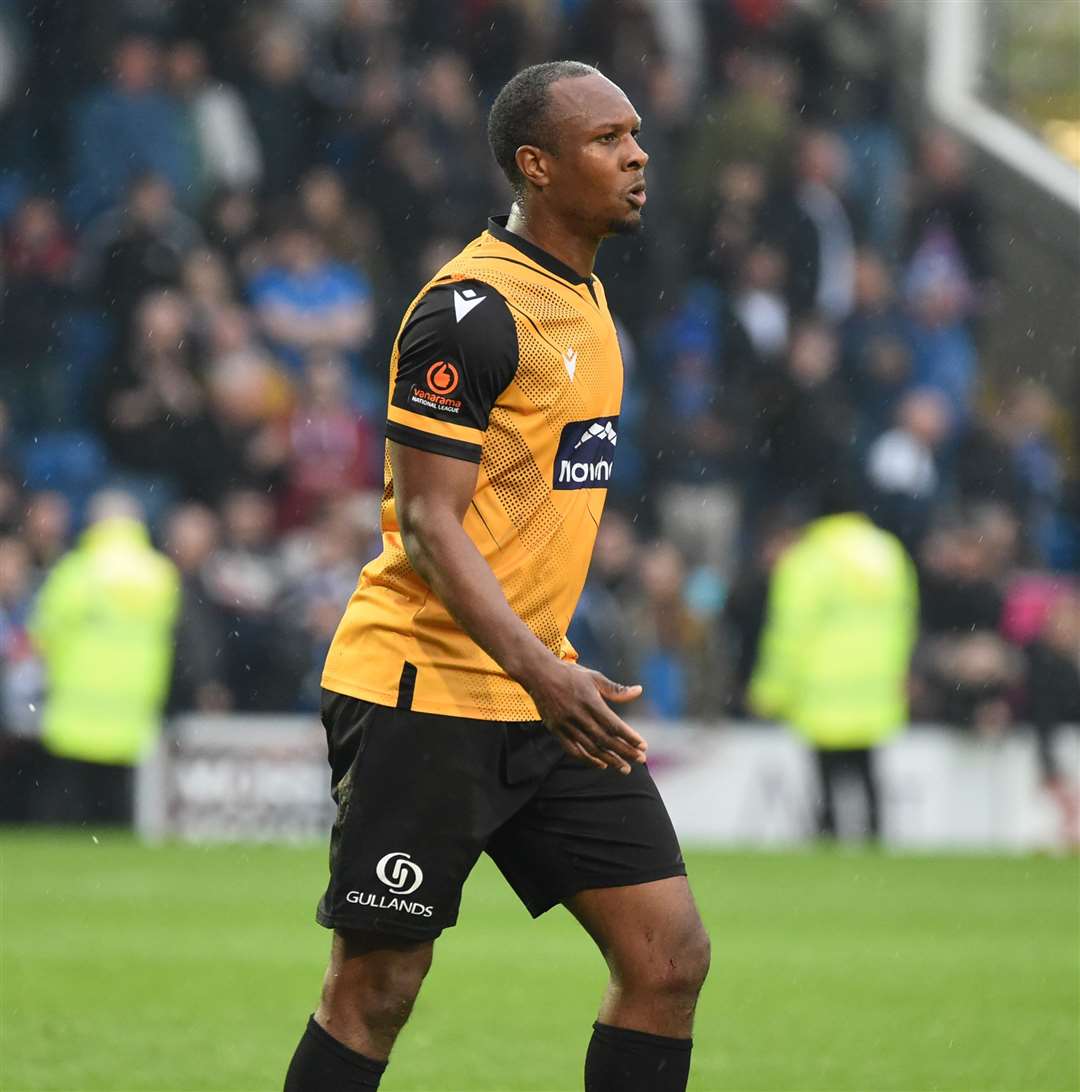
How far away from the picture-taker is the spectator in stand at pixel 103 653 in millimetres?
13695

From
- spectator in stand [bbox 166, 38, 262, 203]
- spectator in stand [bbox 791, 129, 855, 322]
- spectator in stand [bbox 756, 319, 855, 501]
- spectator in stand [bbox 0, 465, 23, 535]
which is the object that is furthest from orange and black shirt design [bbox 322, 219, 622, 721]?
spectator in stand [bbox 791, 129, 855, 322]

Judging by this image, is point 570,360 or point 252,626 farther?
point 252,626

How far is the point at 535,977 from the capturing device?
869cm

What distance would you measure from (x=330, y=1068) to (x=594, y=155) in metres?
1.69

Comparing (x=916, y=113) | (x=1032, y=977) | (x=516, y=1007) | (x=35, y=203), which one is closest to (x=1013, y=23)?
(x=916, y=113)

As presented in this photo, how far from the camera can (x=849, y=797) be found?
13.9 meters

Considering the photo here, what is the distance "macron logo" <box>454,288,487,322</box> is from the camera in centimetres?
412

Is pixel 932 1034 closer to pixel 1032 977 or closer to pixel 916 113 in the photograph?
pixel 1032 977

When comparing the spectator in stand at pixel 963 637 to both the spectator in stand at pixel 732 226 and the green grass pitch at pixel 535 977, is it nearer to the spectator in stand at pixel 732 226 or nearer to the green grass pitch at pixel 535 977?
the green grass pitch at pixel 535 977

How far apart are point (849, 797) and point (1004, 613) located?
2.02 metres

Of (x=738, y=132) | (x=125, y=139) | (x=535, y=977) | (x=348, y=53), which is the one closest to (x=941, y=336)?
(x=738, y=132)

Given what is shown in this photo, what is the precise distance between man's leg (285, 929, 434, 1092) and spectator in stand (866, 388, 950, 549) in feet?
37.7

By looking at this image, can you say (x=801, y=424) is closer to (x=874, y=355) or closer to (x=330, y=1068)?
(x=874, y=355)

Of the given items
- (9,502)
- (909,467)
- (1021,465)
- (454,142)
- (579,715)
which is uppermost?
(454,142)
